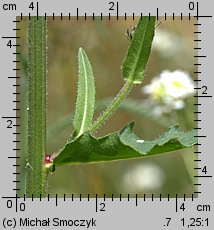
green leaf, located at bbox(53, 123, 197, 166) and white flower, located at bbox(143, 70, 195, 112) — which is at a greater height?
white flower, located at bbox(143, 70, 195, 112)

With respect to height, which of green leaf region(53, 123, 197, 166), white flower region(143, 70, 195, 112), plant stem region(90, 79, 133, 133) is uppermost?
white flower region(143, 70, 195, 112)

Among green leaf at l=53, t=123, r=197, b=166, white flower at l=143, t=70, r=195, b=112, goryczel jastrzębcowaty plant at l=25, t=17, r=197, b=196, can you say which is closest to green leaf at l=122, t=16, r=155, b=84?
goryczel jastrzębcowaty plant at l=25, t=17, r=197, b=196

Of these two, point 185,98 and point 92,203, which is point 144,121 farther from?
point 92,203

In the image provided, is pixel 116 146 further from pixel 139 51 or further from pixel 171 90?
pixel 171 90

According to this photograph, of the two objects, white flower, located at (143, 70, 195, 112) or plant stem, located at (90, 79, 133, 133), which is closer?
plant stem, located at (90, 79, 133, 133)

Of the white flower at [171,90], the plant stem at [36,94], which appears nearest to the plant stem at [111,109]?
the plant stem at [36,94]

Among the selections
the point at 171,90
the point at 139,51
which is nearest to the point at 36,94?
the point at 139,51

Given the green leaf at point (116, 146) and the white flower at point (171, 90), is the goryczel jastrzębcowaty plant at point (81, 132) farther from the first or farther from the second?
the white flower at point (171, 90)

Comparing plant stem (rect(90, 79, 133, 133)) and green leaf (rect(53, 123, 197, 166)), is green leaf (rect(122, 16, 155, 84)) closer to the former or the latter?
plant stem (rect(90, 79, 133, 133))
